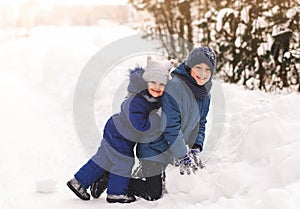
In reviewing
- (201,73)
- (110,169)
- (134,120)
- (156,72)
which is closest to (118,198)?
Answer: (110,169)

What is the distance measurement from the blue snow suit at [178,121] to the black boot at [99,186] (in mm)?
320

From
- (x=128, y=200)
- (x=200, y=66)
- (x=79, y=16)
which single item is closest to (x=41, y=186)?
(x=128, y=200)

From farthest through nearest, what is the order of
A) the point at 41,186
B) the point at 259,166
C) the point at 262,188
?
the point at 41,186
the point at 259,166
the point at 262,188

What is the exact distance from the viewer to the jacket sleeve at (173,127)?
3.08 metres

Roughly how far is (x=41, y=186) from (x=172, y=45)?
5.25 m

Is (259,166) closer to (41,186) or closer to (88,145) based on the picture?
(41,186)

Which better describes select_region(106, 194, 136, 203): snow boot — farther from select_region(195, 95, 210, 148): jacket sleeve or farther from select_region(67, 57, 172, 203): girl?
select_region(195, 95, 210, 148): jacket sleeve

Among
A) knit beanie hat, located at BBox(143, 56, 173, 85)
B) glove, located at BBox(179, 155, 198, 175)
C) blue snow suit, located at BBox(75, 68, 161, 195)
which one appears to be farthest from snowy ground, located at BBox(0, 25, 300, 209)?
knit beanie hat, located at BBox(143, 56, 173, 85)

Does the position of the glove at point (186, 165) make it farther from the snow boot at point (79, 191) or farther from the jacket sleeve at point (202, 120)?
the snow boot at point (79, 191)

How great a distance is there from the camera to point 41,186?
3.52 metres

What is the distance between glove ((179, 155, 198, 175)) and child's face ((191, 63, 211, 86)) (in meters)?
0.56

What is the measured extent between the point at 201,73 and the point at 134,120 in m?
0.59

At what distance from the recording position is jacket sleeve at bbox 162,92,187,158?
3.08m

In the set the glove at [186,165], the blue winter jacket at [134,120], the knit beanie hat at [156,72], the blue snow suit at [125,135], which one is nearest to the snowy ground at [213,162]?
the glove at [186,165]
